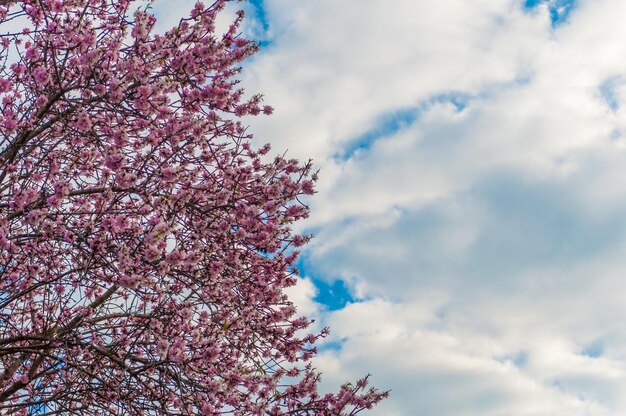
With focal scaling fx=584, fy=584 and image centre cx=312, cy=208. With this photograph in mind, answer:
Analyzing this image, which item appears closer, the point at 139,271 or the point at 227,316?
the point at 139,271

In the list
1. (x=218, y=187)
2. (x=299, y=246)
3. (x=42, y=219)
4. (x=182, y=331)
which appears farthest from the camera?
(x=299, y=246)

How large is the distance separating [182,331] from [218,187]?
199 centimetres

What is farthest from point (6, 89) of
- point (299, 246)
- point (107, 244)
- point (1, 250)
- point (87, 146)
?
point (299, 246)

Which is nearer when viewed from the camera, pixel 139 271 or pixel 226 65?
pixel 139 271

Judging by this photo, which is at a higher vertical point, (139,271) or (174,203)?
(174,203)

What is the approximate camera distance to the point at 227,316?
8.16 meters

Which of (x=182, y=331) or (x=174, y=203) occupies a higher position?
(x=174, y=203)

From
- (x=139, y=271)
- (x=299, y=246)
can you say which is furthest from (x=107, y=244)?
(x=299, y=246)

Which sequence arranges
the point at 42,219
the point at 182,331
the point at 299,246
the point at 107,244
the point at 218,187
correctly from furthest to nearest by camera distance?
the point at 299,246
the point at 218,187
the point at 182,331
the point at 107,244
the point at 42,219

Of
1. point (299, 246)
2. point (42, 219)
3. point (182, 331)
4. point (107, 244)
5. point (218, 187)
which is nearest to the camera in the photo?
point (42, 219)

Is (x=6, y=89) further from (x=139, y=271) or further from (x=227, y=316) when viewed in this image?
(x=227, y=316)

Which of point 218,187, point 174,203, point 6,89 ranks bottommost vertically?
point 174,203

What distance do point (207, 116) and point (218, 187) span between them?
1.09 m

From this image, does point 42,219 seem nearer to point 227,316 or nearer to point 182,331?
point 182,331
